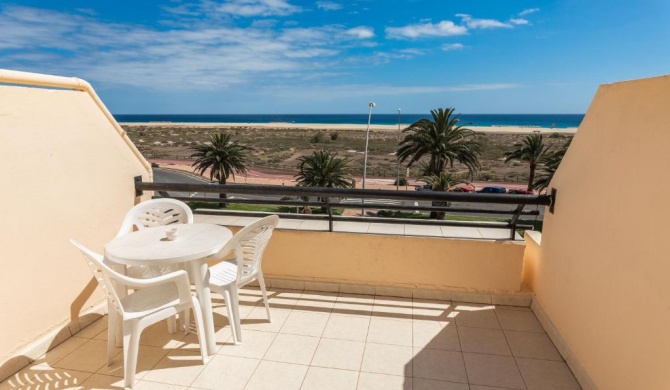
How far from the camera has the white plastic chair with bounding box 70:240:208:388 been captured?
1.83m

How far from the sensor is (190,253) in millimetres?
2078

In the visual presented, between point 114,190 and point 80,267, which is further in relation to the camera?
point 114,190

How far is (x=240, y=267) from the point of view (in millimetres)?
2346

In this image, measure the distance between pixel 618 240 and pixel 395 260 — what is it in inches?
68.0

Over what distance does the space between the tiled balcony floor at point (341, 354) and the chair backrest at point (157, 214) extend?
845mm

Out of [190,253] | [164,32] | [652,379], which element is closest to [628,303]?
[652,379]

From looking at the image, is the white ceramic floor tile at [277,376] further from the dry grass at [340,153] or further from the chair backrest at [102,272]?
the dry grass at [340,153]

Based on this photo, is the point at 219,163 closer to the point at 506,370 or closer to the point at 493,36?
the point at 506,370

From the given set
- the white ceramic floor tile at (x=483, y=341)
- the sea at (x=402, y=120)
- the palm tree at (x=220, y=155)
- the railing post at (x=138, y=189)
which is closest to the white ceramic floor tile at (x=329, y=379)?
the white ceramic floor tile at (x=483, y=341)

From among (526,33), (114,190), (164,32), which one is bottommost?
(114,190)

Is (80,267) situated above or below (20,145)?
below

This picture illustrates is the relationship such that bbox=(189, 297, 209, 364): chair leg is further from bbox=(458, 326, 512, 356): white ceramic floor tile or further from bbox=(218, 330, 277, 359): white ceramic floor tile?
bbox=(458, 326, 512, 356): white ceramic floor tile

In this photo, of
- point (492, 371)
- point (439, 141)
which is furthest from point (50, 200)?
point (439, 141)

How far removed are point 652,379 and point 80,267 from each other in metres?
3.65
